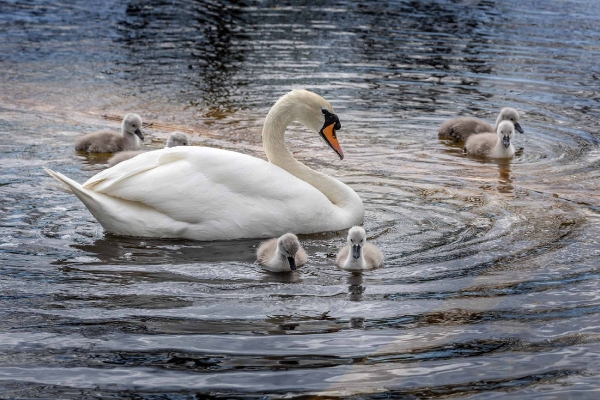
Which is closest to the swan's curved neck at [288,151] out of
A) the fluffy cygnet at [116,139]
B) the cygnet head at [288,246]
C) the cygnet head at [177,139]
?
the cygnet head at [288,246]

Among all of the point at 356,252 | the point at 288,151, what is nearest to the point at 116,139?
the point at 288,151

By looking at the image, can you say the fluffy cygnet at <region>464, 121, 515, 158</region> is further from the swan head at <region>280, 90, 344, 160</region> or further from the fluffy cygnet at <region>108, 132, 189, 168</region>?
the fluffy cygnet at <region>108, 132, 189, 168</region>

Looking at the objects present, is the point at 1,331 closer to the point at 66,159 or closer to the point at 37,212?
the point at 37,212

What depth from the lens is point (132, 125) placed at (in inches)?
446

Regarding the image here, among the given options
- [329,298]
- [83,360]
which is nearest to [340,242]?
[329,298]

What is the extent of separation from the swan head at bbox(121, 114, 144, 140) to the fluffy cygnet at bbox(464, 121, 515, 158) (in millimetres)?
3972

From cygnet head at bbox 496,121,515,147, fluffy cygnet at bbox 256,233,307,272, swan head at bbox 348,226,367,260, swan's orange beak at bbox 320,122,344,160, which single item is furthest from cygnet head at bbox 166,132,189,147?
swan head at bbox 348,226,367,260

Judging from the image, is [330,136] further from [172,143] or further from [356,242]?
[172,143]

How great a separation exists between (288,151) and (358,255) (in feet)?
6.10

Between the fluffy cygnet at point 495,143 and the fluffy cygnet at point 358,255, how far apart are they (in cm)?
440

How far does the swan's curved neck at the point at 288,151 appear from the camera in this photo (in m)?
8.55

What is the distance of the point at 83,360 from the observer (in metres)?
5.44

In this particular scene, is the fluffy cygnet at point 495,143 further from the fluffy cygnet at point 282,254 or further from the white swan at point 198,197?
the fluffy cygnet at point 282,254

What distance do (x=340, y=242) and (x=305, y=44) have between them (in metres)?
10.6
